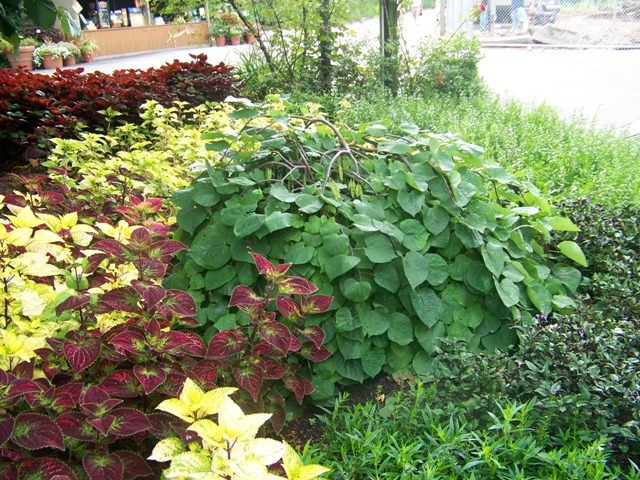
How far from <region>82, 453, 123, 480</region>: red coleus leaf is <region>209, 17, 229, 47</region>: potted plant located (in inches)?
683

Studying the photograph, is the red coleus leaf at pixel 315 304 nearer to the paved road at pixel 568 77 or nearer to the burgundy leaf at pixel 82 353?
the burgundy leaf at pixel 82 353

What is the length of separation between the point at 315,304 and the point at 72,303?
0.67m

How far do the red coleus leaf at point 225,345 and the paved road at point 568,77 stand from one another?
506cm

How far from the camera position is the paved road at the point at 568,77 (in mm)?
7469

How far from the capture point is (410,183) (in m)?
2.26

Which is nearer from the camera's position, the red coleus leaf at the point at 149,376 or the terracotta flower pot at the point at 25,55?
the red coleus leaf at the point at 149,376

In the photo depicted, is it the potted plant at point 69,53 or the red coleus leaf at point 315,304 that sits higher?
the potted plant at point 69,53

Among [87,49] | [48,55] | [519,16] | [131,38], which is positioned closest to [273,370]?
[519,16]

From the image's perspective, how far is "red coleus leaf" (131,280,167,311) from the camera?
4.93 ft

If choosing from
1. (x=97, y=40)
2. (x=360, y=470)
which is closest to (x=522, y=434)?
(x=360, y=470)

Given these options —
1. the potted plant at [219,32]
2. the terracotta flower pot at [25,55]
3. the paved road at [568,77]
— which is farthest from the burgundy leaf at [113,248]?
the potted plant at [219,32]

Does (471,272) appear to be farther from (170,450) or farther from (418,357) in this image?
(170,450)

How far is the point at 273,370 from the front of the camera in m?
1.73

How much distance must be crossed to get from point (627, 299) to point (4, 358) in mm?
1970
